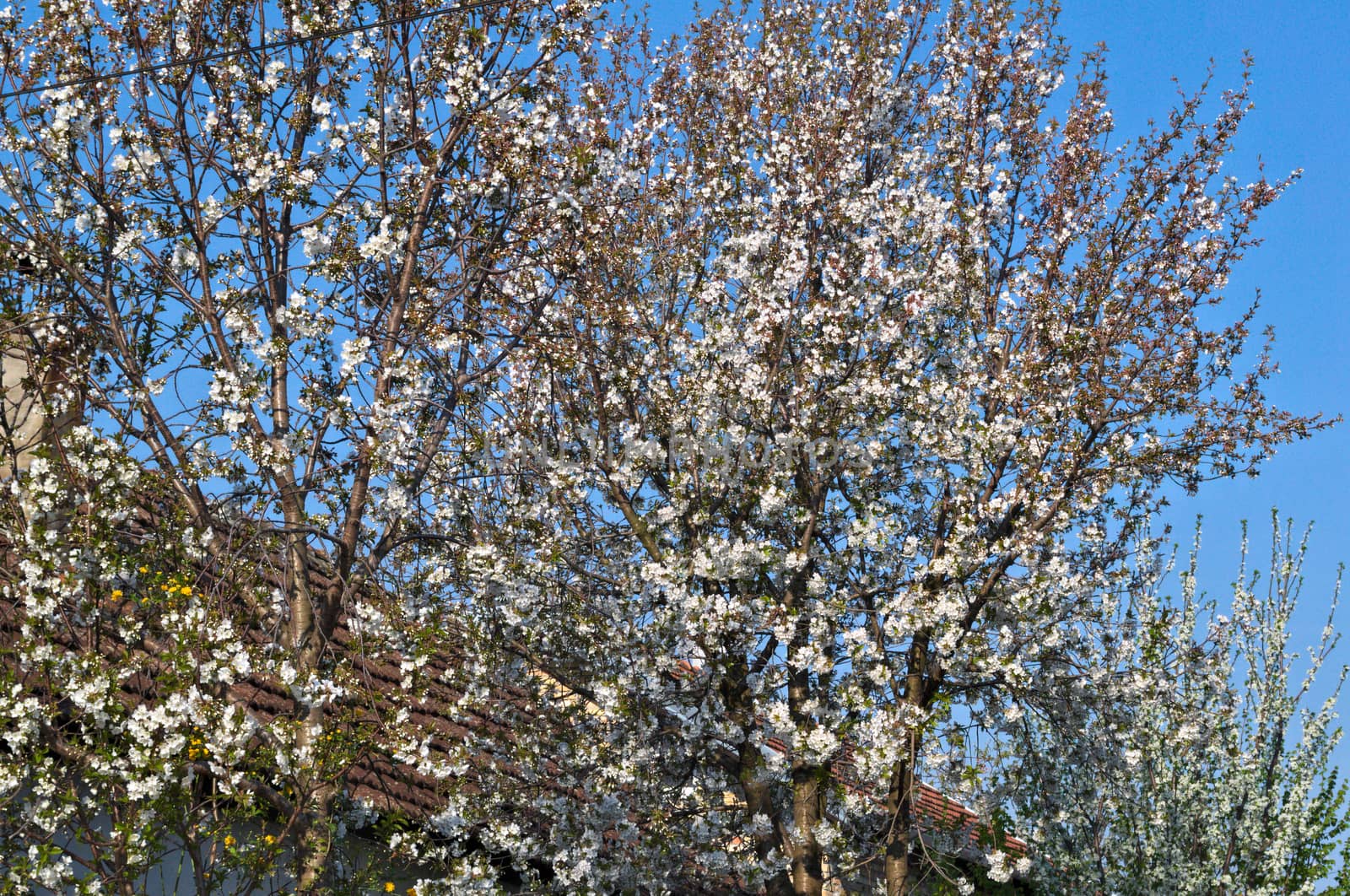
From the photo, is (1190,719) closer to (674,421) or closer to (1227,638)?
(1227,638)

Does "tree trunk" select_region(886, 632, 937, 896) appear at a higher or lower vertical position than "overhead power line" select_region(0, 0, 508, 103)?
lower

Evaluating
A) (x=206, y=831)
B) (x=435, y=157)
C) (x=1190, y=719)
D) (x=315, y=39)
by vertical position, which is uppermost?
(x=315, y=39)

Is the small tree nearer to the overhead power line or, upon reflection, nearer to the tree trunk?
the tree trunk

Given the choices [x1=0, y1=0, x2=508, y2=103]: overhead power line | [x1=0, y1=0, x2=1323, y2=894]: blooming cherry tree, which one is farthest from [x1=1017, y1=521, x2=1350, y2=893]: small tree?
[x1=0, y1=0, x2=508, y2=103]: overhead power line

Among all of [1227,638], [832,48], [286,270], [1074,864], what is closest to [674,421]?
[286,270]

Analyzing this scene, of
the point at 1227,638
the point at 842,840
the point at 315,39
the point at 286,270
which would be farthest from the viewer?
the point at 1227,638

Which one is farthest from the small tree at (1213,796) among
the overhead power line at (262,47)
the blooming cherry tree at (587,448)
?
the overhead power line at (262,47)

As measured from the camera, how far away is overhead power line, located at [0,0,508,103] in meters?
6.68

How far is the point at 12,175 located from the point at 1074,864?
10252 millimetres

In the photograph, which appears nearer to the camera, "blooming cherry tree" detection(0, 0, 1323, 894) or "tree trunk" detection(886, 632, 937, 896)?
"blooming cherry tree" detection(0, 0, 1323, 894)

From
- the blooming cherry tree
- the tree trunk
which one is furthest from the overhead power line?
the tree trunk

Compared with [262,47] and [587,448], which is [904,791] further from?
[262,47]

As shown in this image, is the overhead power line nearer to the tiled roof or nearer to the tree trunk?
the tiled roof

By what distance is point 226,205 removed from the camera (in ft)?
23.6
